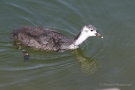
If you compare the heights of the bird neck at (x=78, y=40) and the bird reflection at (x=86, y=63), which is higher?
the bird neck at (x=78, y=40)

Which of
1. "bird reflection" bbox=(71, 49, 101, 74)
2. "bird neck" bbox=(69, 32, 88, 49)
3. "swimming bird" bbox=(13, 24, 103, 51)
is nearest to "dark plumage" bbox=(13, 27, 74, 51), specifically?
"swimming bird" bbox=(13, 24, 103, 51)

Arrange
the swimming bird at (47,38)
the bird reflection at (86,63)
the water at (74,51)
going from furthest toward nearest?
the swimming bird at (47,38), the bird reflection at (86,63), the water at (74,51)

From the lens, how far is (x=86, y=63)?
10.3m

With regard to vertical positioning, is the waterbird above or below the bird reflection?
above

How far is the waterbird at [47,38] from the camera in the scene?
10.4 m

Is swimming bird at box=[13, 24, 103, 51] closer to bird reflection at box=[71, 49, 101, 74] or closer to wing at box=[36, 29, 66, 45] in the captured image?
wing at box=[36, 29, 66, 45]

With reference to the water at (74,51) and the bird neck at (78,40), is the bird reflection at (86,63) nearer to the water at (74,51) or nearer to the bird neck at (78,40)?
the water at (74,51)

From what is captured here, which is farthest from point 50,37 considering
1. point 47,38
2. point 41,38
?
point 41,38

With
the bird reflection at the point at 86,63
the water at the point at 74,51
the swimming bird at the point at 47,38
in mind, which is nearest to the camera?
the water at the point at 74,51

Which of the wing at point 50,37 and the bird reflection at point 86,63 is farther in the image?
the wing at point 50,37

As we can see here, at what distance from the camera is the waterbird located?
10383 millimetres

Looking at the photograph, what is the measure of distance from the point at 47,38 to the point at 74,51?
98 cm

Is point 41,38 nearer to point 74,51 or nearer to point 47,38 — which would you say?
point 47,38

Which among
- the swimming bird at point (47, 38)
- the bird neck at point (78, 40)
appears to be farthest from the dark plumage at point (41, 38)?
the bird neck at point (78, 40)
